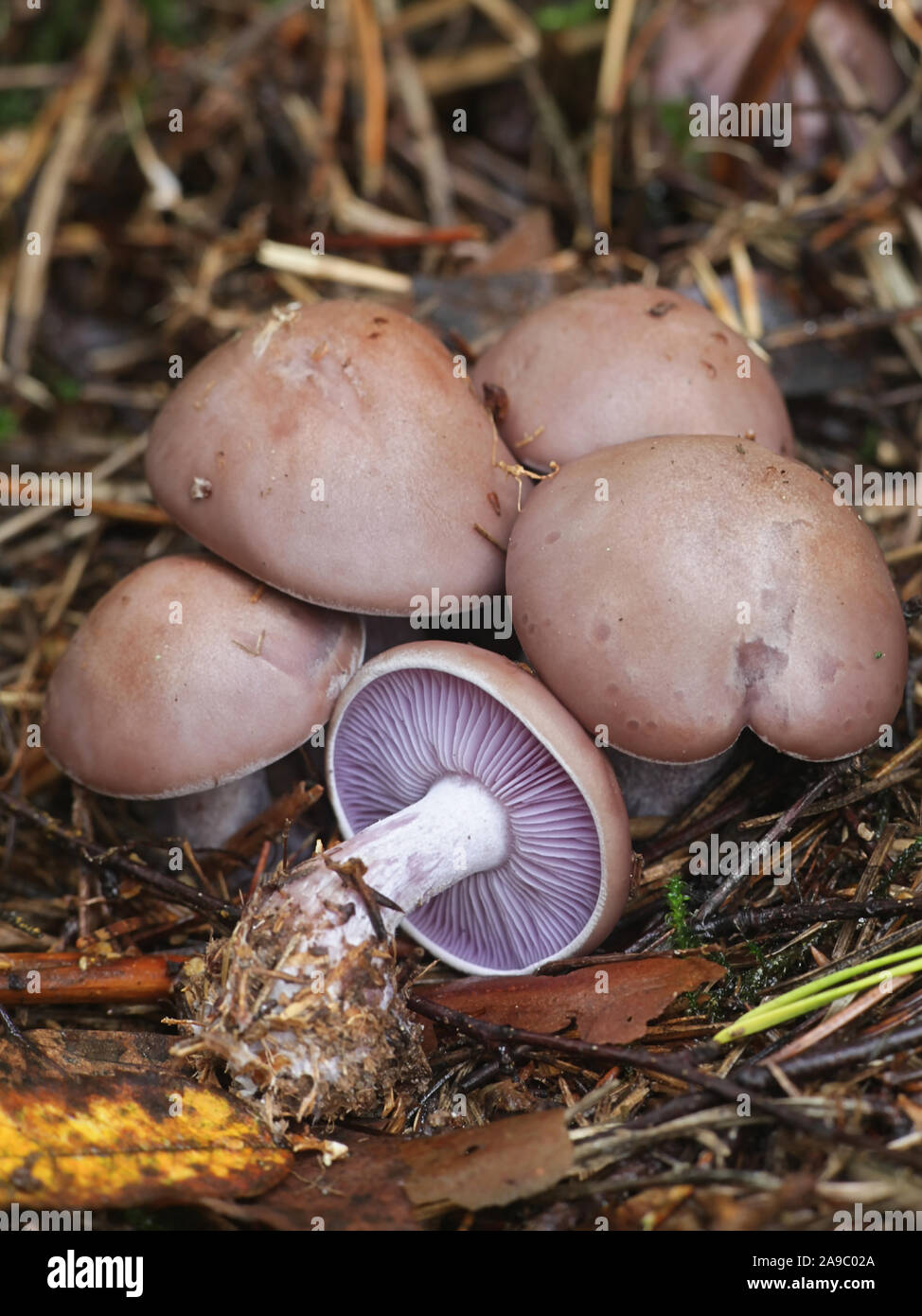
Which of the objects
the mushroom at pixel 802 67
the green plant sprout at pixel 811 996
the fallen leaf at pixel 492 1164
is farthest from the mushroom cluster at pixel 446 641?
the mushroom at pixel 802 67

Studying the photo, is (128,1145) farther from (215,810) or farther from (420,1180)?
(215,810)

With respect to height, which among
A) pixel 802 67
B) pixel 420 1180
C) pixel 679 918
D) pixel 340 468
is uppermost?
pixel 802 67

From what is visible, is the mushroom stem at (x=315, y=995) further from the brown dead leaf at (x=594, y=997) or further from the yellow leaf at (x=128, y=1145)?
the brown dead leaf at (x=594, y=997)

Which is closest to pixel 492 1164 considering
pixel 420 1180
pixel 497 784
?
pixel 420 1180

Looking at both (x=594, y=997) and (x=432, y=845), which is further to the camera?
(x=432, y=845)
